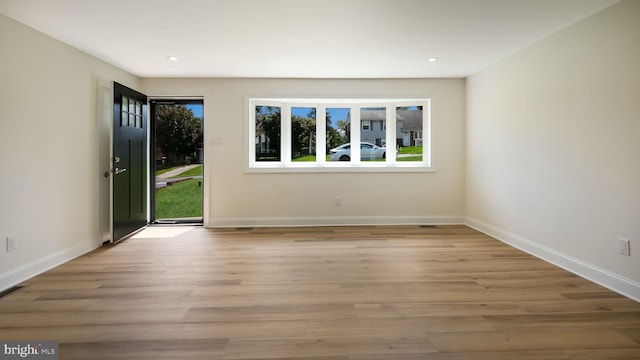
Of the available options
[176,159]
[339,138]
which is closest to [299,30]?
[339,138]

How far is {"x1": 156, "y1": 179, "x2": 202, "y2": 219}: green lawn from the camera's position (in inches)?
220

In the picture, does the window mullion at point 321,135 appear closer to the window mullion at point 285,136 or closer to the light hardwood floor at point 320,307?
the window mullion at point 285,136

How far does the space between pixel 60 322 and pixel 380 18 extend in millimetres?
3262

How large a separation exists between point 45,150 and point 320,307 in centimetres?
303

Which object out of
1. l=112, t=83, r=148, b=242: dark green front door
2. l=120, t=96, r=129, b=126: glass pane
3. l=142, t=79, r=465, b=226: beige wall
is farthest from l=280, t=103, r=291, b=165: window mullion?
l=120, t=96, r=129, b=126: glass pane

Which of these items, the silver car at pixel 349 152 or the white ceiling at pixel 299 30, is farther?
the silver car at pixel 349 152

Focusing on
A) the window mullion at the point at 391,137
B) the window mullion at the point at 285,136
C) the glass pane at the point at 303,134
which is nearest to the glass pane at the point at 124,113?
the window mullion at the point at 285,136

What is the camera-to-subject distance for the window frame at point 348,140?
4.88 m

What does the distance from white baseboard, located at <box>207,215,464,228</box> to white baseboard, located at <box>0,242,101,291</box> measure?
187 centimetres

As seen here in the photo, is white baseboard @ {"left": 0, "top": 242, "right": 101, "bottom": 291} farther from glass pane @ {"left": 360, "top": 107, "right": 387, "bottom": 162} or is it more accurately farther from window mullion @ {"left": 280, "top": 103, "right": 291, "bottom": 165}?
glass pane @ {"left": 360, "top": 107, "right": 387, "bottom": 162}

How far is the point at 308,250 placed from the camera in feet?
11.7

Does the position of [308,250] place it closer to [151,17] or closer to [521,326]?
[521,326]

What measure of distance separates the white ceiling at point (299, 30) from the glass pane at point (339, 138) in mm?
1089

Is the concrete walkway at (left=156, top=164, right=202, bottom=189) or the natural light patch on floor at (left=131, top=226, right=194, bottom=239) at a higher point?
the concrete walkway at (left=156, top=164, right=202, bottom=189)
